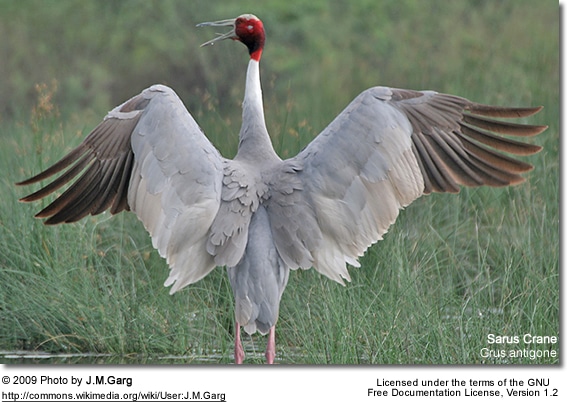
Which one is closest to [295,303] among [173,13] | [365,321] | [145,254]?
[365,321]

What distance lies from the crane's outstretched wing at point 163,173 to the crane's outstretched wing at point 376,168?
A: 1.31 ft

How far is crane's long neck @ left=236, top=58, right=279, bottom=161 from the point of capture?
5.91 metres

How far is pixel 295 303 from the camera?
20.0 feet

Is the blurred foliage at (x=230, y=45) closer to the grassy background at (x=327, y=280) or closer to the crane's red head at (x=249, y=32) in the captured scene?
the grassy background at (x=327, y=280)

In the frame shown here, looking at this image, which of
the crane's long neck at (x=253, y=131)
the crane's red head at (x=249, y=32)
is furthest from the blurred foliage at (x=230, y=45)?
the crane's long neck at (x=253, y=131)

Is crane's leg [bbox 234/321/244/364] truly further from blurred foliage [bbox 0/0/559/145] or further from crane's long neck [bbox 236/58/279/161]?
blurred foliage [bbox 0/0/559/145]

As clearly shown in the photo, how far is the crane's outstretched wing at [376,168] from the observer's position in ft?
17.9

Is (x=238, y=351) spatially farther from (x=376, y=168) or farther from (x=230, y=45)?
(x=230, y=45)

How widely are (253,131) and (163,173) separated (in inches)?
30.7

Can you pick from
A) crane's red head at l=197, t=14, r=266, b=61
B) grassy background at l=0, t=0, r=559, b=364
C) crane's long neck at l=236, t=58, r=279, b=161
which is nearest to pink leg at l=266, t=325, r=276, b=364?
grassy background at l=0, t=0, r=559, b=364

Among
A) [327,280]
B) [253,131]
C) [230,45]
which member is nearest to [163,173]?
[253,131]

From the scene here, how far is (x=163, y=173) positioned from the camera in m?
5.44

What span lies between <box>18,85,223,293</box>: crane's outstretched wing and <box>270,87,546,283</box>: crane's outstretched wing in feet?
1.31

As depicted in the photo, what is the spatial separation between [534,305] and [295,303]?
1340mm
